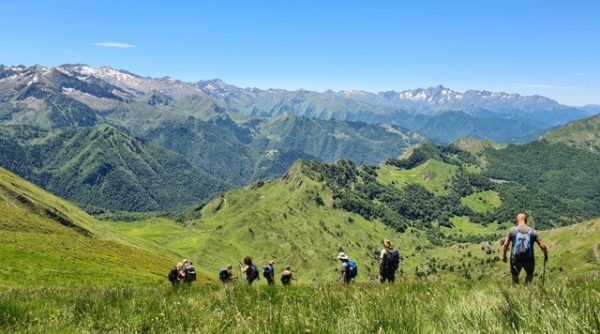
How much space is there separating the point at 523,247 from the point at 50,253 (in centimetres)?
10927

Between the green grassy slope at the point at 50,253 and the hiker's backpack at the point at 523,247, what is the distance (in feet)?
205

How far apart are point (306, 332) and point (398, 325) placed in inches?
44.7

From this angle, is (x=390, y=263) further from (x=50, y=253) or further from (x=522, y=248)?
(x=50, y=253)

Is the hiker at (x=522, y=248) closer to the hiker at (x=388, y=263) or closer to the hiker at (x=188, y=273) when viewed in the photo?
the hiker at (x=388, y=263)

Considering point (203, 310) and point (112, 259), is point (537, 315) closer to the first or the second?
point (203, 310)

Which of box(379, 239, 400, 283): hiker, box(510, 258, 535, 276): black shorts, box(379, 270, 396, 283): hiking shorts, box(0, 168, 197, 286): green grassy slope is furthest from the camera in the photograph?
box(0, 168, 197, 286): green grassy slope

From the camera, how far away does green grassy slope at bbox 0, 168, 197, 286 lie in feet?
281

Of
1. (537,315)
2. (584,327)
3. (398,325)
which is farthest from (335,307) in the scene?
(584,327)

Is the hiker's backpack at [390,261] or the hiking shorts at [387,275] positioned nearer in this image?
the hiking shorts at [387,275]

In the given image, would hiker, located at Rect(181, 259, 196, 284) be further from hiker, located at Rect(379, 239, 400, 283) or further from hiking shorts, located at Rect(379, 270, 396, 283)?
hiker, located at Rect(379, 239, 400, 283)

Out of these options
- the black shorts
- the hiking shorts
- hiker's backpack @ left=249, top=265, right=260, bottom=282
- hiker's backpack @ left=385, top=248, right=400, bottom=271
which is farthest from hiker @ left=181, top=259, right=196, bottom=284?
the black shorts

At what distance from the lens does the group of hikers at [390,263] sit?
52.0ft

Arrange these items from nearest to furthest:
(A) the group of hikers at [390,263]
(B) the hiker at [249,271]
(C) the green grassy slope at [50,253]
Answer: (A) the group of hikers at [390,263] → (B) the hiker at [249,271] → (C) the green grassy slope at [50,253]

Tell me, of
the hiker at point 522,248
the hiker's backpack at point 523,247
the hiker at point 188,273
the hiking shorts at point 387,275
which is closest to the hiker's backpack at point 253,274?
the hiker at point 188,273
